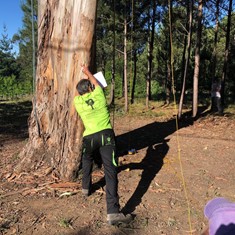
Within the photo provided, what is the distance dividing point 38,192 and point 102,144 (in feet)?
4.73

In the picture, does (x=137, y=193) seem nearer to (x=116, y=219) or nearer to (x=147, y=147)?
(x=116, y=219)

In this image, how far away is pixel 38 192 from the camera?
187 inches

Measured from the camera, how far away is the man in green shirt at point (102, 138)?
3.88m

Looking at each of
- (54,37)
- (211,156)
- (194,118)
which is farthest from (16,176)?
(194,118)

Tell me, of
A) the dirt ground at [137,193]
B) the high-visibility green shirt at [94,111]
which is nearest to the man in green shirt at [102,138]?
the high-visibility green shirt at [94,111]

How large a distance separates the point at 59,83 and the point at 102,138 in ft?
5.39

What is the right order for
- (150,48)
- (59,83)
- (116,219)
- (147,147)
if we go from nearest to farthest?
(116,219), (59,83), (147,147), (150,48)

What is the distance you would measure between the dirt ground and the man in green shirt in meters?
0.24

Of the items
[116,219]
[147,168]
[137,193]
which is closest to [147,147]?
[147,168]

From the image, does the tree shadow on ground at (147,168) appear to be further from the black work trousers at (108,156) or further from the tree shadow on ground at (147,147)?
the black work trousers at (108,156)

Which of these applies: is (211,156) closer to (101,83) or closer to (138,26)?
(101,83)

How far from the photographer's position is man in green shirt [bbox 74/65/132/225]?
388 cm

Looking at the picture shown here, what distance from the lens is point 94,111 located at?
13.5 ft

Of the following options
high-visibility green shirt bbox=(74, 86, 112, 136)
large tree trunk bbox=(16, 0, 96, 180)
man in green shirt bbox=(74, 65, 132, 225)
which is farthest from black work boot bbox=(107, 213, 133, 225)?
large tree trunk bbox=(16, 0, 96, 180)
